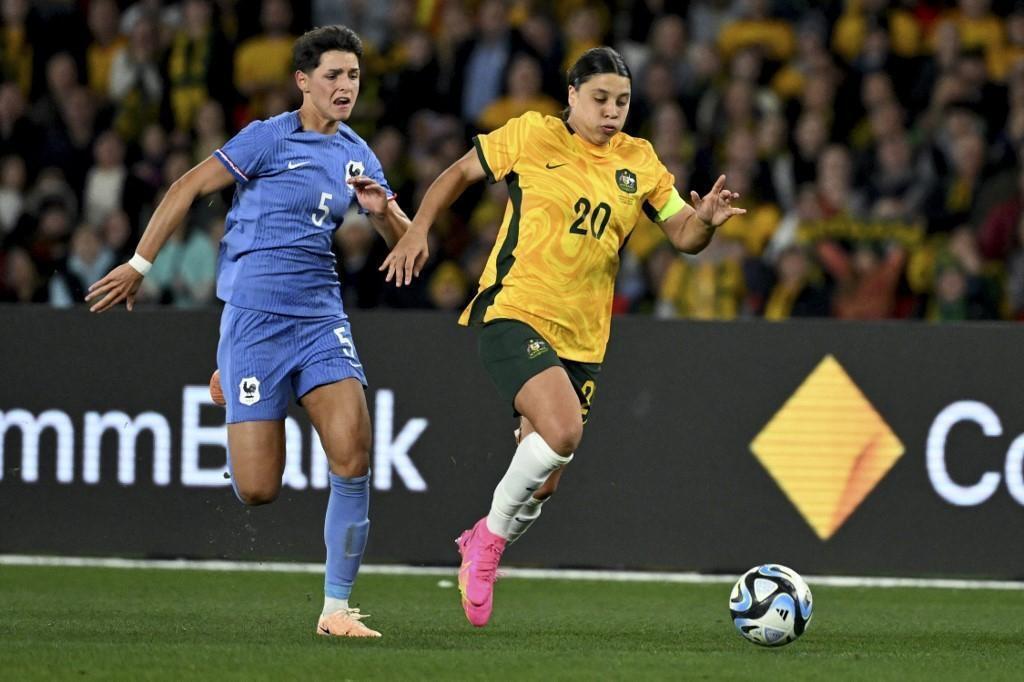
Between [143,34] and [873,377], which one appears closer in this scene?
[873,377]

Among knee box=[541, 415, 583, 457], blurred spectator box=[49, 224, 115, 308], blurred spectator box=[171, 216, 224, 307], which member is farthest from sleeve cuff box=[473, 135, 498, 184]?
blurred spectator box=[49, 224, 115, 308]

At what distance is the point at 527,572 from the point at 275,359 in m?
A: 3.38

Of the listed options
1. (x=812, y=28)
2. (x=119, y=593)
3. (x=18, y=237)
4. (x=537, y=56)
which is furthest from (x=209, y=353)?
(x=812, y=28)

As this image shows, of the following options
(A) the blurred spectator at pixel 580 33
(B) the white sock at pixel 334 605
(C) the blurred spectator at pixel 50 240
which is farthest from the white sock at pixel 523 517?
(A) the blurred spectator at pixel 580 33

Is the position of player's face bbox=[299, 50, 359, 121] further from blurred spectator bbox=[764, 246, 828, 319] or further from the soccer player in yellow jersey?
blurred spectator bbox=[764, 246, 828, 319]

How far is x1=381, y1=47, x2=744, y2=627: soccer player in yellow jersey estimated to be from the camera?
7555 mm

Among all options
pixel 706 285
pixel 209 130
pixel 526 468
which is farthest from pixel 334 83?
pixel 209 130

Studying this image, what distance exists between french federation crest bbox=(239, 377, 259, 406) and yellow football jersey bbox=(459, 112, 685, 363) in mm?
919

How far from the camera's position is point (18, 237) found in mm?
13133

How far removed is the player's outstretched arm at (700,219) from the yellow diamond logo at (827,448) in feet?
9.11

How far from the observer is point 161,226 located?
737 cm

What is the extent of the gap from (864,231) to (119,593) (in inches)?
229

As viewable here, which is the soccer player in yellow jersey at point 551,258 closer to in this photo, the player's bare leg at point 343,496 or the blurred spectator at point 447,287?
the player's bare leg at point 343,496

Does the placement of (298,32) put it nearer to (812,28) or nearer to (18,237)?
(18,237)
